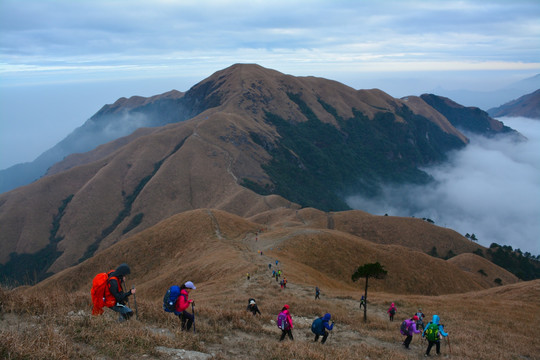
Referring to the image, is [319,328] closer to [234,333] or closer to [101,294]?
[234,333]

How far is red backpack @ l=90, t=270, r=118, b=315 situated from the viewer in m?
9.82

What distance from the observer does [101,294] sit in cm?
995

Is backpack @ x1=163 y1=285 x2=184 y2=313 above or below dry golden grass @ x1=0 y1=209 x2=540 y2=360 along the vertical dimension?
above

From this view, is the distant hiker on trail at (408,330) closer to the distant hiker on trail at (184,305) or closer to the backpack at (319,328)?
the backpack at (319,328)

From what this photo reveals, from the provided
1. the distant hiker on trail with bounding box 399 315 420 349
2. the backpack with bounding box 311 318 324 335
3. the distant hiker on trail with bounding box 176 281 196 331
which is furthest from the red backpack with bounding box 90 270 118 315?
the distant hiker on trail with bounding box 399 315 420 349

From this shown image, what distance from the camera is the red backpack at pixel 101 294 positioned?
9820mm

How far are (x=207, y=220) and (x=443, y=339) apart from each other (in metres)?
50.1

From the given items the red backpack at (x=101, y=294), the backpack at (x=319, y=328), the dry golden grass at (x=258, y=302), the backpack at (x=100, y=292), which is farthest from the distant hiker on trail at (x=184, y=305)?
the backpack at (x=319, y=328)

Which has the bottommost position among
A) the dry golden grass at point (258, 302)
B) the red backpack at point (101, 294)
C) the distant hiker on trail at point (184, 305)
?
the dry golden grass at point (258, 302)

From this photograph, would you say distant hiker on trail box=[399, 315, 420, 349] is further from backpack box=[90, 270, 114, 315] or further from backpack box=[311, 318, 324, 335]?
backpack box=[90, 270, 114, 315]

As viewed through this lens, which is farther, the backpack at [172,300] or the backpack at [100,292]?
the backpack at [172,300]

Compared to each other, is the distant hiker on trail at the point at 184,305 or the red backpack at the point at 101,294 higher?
the red backpack at the point at 101,294

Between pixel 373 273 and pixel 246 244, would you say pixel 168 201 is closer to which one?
pixel 246 244

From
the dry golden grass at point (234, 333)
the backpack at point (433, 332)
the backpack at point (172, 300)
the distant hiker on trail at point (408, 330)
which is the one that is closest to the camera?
the dry golden grass at point (234, 333)
